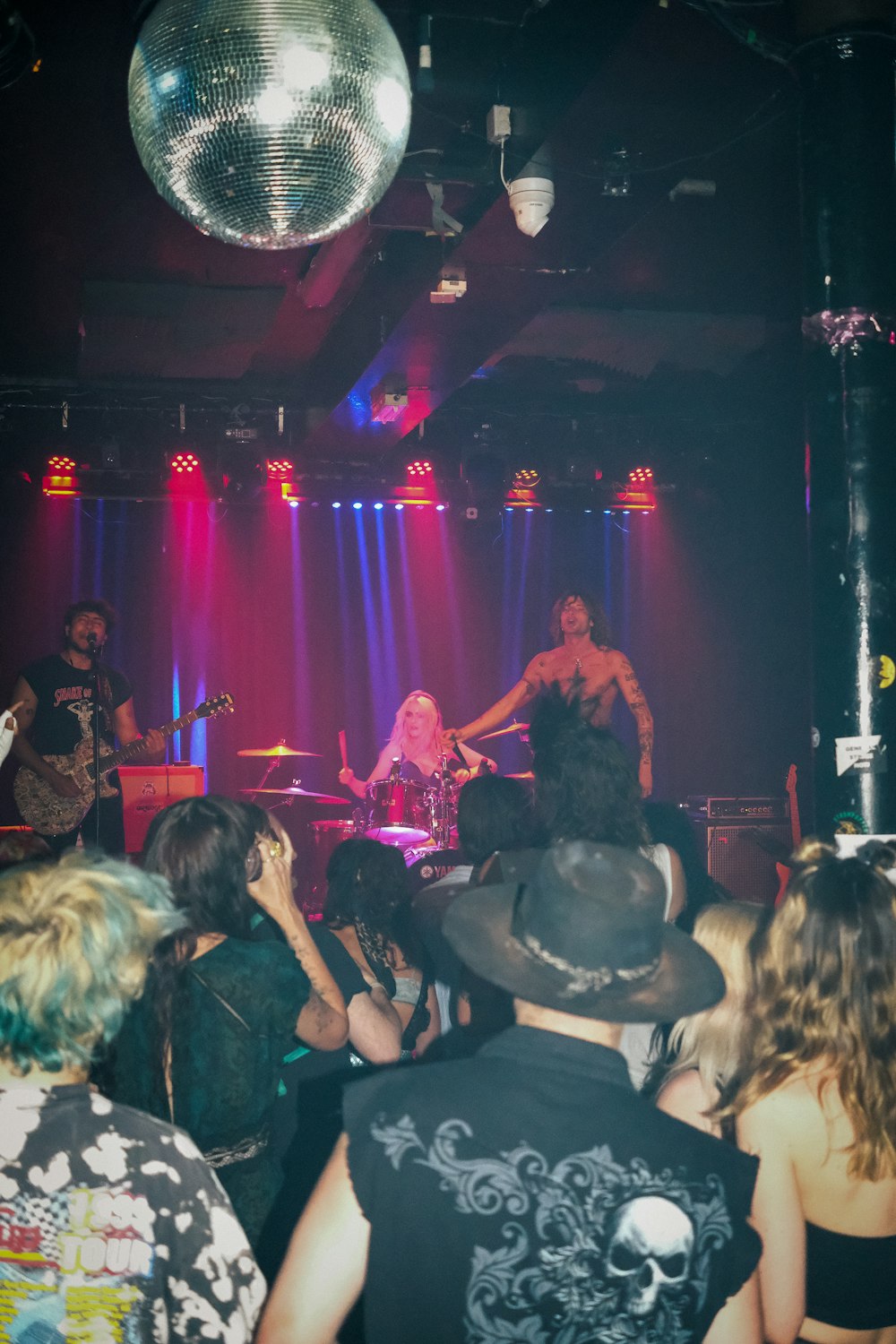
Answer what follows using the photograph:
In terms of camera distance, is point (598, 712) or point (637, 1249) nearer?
point (637, 1249)

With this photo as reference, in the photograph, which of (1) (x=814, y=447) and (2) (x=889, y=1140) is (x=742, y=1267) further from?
(1) (x=814, y=447)

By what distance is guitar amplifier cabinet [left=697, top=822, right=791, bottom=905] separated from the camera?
815cm

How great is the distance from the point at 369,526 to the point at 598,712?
11.9ft

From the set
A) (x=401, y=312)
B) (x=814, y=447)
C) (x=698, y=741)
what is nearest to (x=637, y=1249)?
(x=814, y=447)

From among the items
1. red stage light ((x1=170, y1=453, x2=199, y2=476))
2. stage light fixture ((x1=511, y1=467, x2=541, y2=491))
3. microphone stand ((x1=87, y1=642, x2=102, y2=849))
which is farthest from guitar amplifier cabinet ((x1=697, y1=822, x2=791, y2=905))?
red stage light ((x1=170, y1=453, x2=199, y2=476))

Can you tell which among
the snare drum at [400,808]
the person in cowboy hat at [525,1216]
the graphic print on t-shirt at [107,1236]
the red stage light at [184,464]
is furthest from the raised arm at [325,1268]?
the red stage light at [184,464]

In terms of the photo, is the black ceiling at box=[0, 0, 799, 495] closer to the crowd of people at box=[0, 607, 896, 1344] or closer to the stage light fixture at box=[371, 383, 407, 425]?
the stage light fixture at box=[371, 383, 407, 425]

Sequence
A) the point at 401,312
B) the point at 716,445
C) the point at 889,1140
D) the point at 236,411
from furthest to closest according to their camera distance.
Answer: the point at 716,445 → the point at 236,411 → the point at 401,312 → the point at 889,1140

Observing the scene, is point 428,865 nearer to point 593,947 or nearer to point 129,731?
point 129,731

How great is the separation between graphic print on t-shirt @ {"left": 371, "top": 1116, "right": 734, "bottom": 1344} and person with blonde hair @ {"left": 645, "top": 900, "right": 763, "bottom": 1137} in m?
0.62

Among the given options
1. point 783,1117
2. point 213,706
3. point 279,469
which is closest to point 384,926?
point 783,1117

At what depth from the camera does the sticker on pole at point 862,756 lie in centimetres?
289

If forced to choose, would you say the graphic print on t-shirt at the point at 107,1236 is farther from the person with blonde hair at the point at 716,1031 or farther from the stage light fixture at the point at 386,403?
the stage light fixture at the point at 386,403

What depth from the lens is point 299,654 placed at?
11.0m
